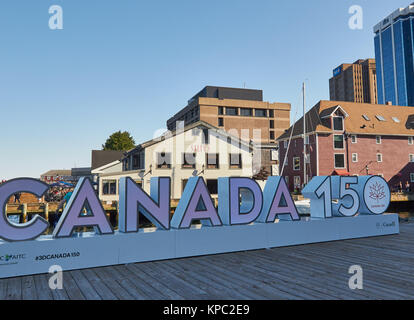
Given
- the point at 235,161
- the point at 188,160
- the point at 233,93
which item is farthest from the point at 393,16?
the point at 188,160

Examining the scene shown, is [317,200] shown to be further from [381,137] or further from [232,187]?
[381,137]

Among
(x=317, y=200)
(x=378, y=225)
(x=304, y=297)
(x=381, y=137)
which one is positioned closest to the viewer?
(x=304, y=297)

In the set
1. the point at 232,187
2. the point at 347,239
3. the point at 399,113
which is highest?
the point at 399,113

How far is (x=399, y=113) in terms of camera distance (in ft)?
165

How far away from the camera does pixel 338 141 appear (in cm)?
4475

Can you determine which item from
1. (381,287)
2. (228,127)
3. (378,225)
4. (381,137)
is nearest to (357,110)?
(381,137)

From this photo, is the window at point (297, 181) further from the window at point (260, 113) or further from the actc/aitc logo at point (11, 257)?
the actc/aitc logo at point (11, 257)

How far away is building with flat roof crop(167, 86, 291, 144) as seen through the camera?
71.8 metres

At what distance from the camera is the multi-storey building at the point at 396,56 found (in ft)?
460

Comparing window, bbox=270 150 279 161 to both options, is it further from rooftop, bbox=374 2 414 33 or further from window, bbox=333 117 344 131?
rooftop, bbox=374 2 414 33

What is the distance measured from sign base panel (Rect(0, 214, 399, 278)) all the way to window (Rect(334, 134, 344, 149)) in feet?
112

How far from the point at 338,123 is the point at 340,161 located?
539 cm

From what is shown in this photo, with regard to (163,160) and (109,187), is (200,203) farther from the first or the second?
(109,187)

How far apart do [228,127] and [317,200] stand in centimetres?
6085
